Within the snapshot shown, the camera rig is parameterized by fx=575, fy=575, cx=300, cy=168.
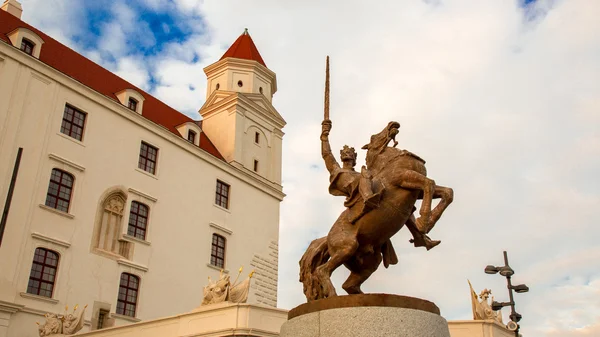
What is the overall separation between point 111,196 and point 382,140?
70.8ft

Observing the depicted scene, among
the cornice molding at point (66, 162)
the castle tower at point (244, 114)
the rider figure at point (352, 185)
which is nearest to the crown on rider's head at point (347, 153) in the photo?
the rider figure at point (352, 185)

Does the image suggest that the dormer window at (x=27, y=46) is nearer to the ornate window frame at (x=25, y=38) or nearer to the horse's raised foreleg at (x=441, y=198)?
the ornate window frame at (x=25, y=38)

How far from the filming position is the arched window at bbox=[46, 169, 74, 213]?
24.1 meters

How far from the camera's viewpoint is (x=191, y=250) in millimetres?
29141

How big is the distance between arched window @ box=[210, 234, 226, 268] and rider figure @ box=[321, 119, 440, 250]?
930 inches

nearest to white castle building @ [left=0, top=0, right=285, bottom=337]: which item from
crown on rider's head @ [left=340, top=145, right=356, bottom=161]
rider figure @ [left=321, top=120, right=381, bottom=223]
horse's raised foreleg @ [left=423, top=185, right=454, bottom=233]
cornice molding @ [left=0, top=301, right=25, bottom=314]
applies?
cornice molding @ [left=0, top=301, right=25, bottom=314]

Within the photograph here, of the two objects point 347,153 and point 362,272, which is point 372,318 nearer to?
point 362,272

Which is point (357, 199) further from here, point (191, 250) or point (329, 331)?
point (191, 250)

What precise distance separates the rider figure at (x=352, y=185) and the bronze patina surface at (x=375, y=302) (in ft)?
3.47

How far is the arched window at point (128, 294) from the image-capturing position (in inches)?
994

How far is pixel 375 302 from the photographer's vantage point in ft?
19.2

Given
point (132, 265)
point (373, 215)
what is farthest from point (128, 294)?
point (373, 215)

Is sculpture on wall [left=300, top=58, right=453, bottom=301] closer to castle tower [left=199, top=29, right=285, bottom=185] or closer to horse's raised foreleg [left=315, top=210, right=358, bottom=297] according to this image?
horse's raised foreleg [left=315, top=210, right=358, bottom=297]

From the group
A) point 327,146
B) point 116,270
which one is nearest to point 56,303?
point 116,270
